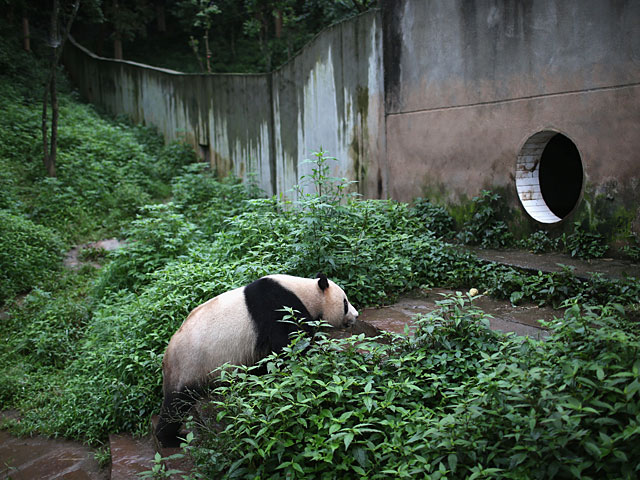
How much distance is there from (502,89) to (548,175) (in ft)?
4.30

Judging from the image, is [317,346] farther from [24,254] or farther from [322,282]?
[24,254]

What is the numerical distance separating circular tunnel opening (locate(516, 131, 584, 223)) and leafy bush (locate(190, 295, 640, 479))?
3.26 meters

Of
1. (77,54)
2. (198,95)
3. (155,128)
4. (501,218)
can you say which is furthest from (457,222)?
(77,54)

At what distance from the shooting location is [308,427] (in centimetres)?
297

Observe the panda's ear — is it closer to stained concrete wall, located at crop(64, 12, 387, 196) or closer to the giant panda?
the giant panda

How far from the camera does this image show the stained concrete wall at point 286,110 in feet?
25.7

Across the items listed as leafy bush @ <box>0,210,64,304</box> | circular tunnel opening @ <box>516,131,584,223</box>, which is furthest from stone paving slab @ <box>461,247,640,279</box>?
leafy bush @ <box>0,210,64,304</box>

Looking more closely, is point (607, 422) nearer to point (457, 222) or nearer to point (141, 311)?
point (141, 311)

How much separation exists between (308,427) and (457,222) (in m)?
4.54

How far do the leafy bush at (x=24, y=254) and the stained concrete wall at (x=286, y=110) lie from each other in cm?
392

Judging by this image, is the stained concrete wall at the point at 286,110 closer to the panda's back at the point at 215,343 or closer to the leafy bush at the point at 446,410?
the panda's back at the point at 215,343

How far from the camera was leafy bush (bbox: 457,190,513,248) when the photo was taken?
6406 mm

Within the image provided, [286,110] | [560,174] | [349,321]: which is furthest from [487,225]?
Answer: [286,110]

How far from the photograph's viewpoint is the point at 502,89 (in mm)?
6312
